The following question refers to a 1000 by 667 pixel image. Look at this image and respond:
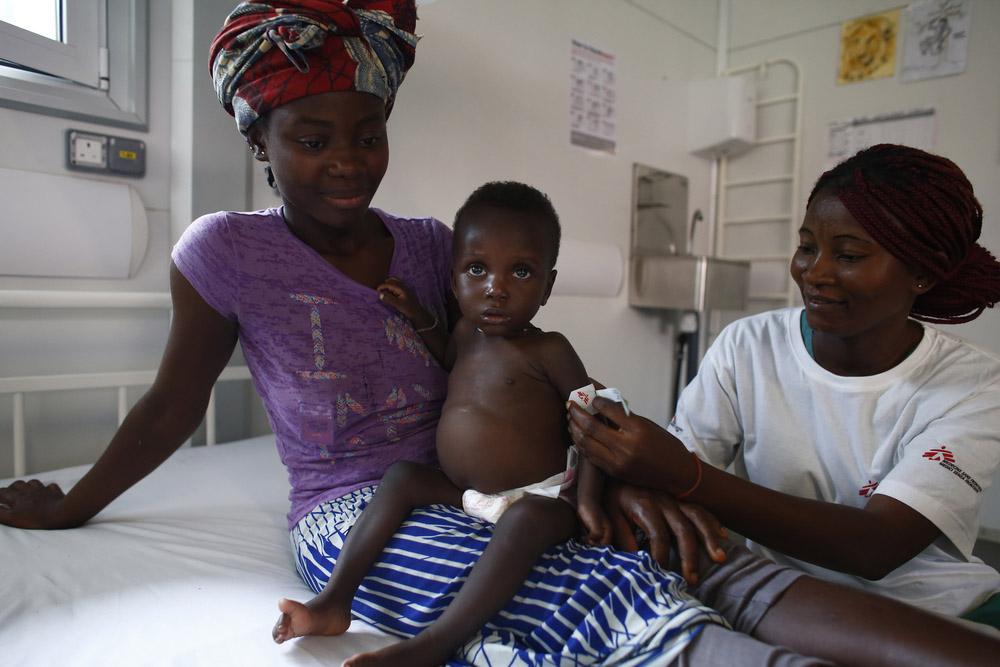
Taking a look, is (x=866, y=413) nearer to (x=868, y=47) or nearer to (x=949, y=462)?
(x=949, y=462)

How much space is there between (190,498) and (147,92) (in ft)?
3.78

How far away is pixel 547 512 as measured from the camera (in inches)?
36.4

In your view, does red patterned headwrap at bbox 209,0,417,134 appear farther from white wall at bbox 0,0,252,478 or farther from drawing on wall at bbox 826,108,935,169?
drawing on wall at bbox 826,108,935,169

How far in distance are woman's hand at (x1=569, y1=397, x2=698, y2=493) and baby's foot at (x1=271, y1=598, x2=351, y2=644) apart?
43 centimetres

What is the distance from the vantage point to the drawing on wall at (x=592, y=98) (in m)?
3.04

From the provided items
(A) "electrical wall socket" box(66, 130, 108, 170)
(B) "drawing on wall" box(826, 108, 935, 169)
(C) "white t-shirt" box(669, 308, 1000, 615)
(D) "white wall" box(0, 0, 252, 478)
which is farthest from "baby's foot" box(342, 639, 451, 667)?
(B) "drawing on wall" box(826, 108, 935, 169)

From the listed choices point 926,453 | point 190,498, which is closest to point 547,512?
point 926,453

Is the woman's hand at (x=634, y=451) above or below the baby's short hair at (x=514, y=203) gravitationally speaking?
below

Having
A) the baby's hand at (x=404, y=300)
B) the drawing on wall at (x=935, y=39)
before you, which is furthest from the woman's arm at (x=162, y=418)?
the drawing on wall at (x=935, y=39)

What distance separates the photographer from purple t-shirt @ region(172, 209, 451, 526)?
1.09 metres

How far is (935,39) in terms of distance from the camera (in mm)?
3221

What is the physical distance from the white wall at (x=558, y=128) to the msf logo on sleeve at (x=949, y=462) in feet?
5.99

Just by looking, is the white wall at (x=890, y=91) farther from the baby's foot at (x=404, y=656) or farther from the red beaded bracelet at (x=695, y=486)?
the baby's foot at (x=404, y=656)

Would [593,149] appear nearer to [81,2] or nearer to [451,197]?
[451,197]
